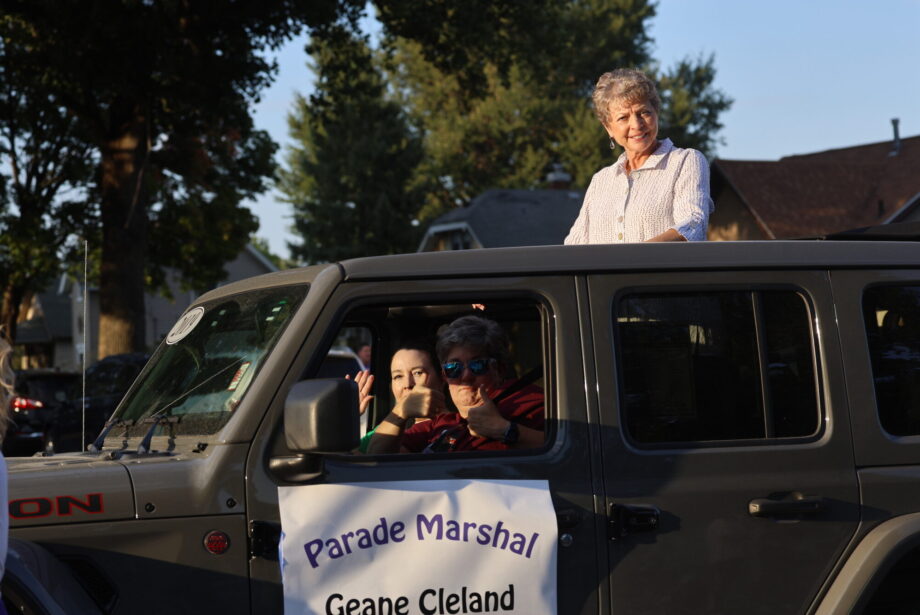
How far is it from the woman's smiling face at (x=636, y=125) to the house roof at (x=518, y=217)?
1546 inches

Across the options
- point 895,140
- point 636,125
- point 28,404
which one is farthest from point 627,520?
point 895,140

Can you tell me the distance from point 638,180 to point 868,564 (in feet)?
5.76

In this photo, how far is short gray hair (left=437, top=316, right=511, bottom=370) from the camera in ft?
12.8

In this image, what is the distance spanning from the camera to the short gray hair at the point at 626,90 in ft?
15.5

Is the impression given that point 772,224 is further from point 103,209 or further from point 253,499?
point 253,499

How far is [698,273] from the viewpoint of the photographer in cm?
359

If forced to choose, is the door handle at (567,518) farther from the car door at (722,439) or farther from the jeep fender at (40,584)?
the jeep fender at (40,584)

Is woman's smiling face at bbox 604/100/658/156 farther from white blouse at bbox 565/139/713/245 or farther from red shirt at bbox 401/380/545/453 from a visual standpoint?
red shirt at bbox 401/380/545/453

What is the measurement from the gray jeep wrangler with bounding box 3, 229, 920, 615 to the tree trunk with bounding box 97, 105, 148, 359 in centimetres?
2017

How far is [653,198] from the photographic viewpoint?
461 cm

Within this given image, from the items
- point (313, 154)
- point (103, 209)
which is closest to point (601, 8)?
point (313, 154)

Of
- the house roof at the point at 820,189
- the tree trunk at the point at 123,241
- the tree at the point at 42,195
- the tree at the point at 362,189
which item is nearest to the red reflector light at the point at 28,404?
the tree trunk at the point at 123,241

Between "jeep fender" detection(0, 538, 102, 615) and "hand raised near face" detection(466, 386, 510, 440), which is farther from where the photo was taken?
"hand raised near face" detection(466, 386, 510, 440)

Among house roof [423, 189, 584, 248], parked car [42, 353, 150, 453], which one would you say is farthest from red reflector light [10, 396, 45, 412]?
house roof [423, 189, 584, 248]
